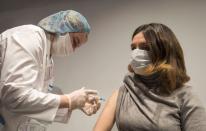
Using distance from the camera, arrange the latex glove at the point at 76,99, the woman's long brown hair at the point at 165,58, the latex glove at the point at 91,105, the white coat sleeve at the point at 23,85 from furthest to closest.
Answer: the woman's long brown hair at the point at 165,58, the latex glove at the point at 91,105, the latex glove at the point at 76,99, the white coat sleeve at the point at 23,85

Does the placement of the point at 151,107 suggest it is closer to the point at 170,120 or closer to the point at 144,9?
the point at 170,120

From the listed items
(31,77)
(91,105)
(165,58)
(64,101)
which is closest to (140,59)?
(165,58)

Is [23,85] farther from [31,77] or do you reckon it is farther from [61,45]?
[61,45]

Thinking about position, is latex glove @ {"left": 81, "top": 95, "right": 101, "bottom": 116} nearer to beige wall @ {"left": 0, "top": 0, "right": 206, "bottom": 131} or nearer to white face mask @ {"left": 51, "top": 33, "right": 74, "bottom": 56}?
white face mask @ {"left": 51, "top": 33, "right": 74, "bottom": 56}

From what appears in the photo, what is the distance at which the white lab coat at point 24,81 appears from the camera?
51.7 inches

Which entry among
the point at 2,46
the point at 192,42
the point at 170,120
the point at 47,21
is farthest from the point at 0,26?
the point at 170,120

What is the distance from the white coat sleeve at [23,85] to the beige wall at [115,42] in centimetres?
89

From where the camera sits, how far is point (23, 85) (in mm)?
1313

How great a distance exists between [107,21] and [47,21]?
783 millimetres

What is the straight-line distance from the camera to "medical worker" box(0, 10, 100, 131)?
4.32ft

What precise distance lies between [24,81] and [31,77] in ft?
0.13

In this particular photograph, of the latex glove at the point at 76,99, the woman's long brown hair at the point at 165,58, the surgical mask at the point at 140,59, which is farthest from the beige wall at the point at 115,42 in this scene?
the latex glove at the point at 76,99

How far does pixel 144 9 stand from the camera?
7.42 feet

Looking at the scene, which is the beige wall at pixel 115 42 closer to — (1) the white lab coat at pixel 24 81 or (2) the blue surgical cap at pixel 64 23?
(2) the blue surgical cap at pixel 64 23
